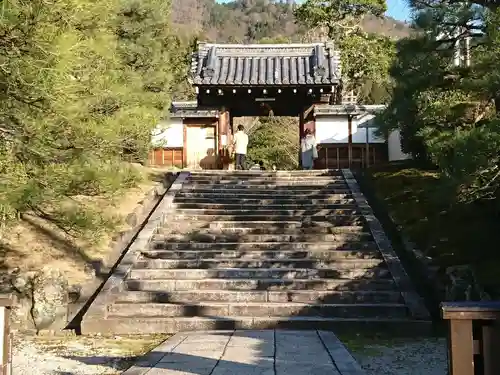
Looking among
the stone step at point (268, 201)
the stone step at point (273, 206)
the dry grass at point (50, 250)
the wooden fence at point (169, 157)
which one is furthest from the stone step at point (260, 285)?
the wooden fence at point (169, 157)

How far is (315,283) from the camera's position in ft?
25.1

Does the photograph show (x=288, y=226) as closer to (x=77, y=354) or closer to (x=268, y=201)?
(x=268, y=201)

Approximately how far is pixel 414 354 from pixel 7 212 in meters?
4.17

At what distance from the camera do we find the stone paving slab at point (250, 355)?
446cm

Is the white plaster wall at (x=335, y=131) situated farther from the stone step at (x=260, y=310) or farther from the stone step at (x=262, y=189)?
the stone step at (x=260, y=310)

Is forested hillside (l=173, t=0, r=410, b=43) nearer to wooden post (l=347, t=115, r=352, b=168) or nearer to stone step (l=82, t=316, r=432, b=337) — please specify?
wooden post (l=347, t=115, r=352, b=168)

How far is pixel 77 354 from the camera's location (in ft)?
18.2

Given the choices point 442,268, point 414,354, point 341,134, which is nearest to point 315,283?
point 442,268

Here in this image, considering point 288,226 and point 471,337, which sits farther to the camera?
point 288,226

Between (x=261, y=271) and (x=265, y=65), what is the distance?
1097 centimetres

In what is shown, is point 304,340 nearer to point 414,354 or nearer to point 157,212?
point 414,354

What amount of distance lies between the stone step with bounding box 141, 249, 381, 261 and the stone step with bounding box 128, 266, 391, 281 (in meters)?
0.49

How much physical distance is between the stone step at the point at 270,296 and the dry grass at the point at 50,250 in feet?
3.24

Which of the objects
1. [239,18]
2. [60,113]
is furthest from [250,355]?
[239,18]
